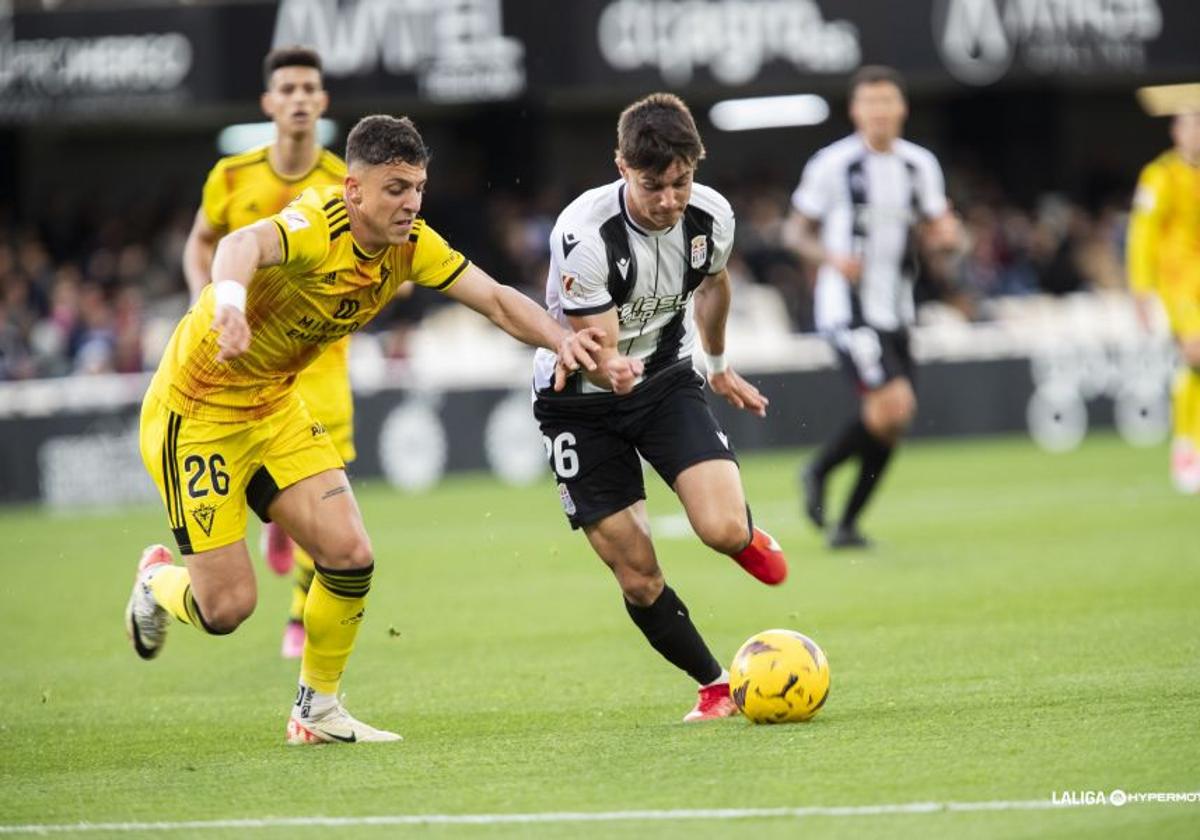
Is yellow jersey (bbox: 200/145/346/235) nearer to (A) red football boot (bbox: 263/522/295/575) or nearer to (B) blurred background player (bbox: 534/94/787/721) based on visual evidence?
(A) red football boot (bbox: 263/522/295/575)

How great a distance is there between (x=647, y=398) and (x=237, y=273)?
5.61 feet

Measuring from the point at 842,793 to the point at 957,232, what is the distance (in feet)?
22.3

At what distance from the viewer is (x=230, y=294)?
598cm

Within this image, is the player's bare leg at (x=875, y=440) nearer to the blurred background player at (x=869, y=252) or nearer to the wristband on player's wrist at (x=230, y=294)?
the blurred background player at (x=869, y=252)

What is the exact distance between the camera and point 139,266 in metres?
22.7

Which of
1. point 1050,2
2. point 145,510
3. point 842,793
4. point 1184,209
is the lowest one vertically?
point 145,510

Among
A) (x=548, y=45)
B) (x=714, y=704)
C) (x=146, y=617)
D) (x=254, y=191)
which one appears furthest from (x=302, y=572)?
(x=548, y=45)

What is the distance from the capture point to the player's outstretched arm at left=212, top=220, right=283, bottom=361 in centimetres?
580

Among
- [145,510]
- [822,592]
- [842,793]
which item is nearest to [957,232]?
[822,592]

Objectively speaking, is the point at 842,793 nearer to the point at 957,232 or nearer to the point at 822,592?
the point at 822,592

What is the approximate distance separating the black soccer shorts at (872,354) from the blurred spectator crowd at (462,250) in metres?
8.51

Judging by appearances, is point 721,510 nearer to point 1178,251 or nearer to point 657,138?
point 657,138

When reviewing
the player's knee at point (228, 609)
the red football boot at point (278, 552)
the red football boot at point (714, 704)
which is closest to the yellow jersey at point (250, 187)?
the red football boot at point (278, 552)

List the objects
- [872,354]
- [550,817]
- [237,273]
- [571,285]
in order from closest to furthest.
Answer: [550,817] < [237,273] < [571,285] < [872,354]
